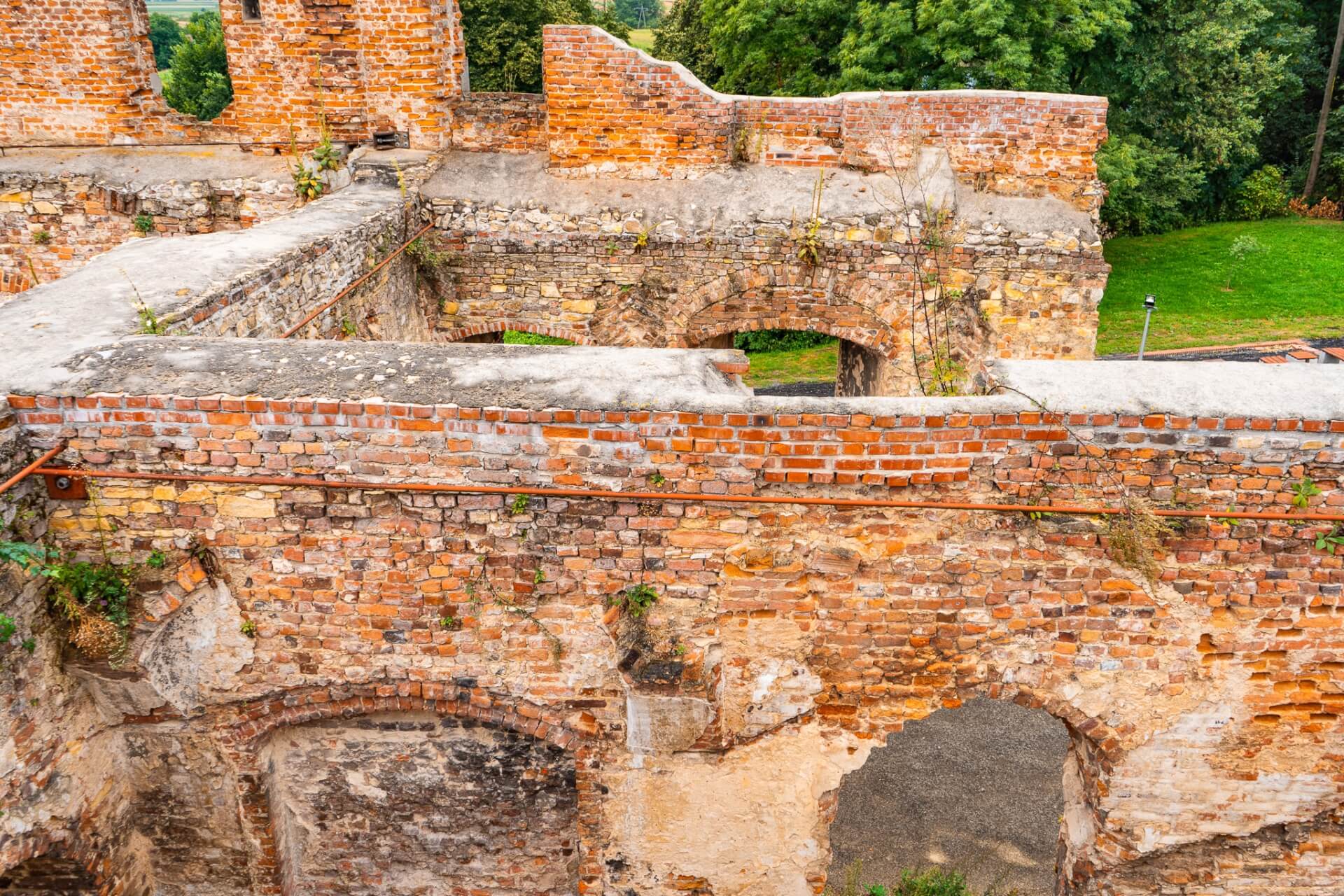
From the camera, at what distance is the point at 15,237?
973cm

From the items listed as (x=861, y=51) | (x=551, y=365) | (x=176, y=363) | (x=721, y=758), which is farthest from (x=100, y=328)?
(x=861, y=51)

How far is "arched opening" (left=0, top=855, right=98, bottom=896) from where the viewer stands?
15.5 ft

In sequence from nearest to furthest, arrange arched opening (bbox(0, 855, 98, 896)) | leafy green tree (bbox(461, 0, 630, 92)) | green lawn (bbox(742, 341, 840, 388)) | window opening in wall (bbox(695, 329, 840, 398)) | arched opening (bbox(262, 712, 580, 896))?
arched opening (bbox(0, 855, 98, 896)) → arched opening (bbox(262, 712, 580, 896)) → window opening in wall (bbox(695, 329, 840, 398)) → green lawn (bbox(742, 341, 840, 388)) → leafy green tree (bbox(461, 0, 630, 92))

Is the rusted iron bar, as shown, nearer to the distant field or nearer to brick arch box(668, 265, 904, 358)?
brick arch box(668, 265, 904, 358)

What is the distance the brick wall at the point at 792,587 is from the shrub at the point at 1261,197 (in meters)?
26.0

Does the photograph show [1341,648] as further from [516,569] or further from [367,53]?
[367,53]

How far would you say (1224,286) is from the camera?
2145 centimetres

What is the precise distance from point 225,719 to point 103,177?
6.91m

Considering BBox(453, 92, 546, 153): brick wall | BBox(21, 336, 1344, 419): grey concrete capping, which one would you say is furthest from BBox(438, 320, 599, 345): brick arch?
BBox(21, 336, 1344, 419): grey concrete capping

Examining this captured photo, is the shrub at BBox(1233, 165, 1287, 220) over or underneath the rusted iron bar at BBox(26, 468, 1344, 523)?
underneath

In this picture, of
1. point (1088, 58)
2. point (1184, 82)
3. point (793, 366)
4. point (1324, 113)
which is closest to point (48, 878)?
point (793, 366)

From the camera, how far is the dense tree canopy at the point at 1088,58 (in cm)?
1585

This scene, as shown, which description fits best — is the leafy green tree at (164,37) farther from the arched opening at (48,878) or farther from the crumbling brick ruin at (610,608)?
the arched opening at (48,878)

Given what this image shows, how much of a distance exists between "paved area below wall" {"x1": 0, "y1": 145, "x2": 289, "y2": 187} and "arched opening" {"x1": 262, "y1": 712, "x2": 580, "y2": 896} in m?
6.47
